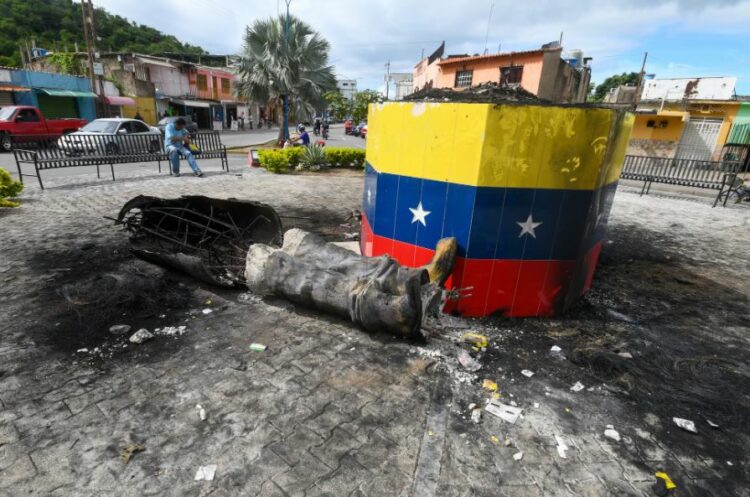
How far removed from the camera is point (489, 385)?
122 inches

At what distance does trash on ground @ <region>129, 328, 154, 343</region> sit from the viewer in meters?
3.42

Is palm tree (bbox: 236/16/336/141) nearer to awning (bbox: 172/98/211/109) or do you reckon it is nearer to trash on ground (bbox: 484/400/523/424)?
trash on ground (bbox: 484/400/523/424)

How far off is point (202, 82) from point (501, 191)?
44.1 meters

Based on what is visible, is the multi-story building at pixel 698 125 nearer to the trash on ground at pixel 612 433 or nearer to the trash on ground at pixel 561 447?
the trash on ground at pixel 612 433

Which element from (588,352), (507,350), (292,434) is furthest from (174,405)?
(588,352)

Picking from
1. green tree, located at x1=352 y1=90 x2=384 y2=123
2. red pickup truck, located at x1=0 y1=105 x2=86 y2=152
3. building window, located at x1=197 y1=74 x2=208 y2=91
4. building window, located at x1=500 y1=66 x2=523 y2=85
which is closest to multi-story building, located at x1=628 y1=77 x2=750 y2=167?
building window, located at x1=500 y1=66 x2=523 y2=85

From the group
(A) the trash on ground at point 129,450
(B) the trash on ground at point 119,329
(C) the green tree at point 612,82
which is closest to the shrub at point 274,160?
(B) the trash on ground at point 119,329

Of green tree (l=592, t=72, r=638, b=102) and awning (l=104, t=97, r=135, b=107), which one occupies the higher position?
green tree (l=592, t=72, r=638, b=102)

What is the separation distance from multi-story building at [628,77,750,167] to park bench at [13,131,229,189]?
22224mm

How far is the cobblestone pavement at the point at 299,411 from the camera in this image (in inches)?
87.5

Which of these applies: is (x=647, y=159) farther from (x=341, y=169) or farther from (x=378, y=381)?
(x=378, y=381)

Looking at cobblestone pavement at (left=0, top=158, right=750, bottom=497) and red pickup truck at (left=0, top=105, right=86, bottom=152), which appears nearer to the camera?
cobblestone pavement at (left=0, top=158, right=750, bottom=497)

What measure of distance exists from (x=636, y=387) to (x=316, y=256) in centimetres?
298

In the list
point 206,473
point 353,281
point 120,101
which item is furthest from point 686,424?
point 120,101
